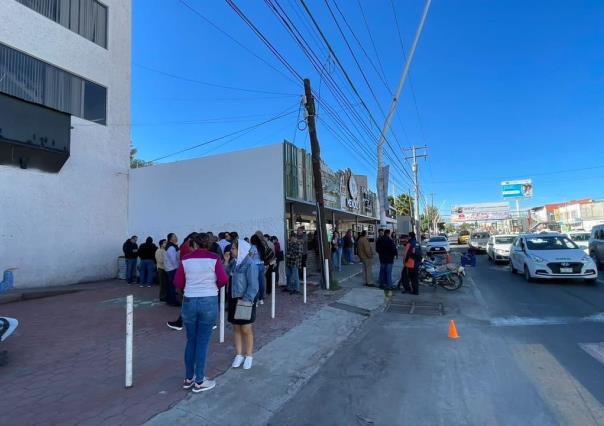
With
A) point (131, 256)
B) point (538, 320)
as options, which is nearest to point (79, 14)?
point (131, 256)

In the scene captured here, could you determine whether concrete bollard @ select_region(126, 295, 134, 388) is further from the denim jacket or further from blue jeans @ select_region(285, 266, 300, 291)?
blue jeans @ select_region(285, 266, 300, 291)

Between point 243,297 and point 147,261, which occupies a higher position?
point 147,261

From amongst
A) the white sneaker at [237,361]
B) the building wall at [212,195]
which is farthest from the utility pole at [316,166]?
the white sneaker at [237,361]

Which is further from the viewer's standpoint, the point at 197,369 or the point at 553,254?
the point at 553,254

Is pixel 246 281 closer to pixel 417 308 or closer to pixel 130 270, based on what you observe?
pixel 417 308

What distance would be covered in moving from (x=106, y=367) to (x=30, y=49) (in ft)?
40.4

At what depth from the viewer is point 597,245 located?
15773mm

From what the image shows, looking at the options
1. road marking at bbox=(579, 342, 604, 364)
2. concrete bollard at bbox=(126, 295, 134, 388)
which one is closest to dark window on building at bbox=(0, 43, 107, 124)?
concrete bollard at bbox=(126, 295, 134, 388)

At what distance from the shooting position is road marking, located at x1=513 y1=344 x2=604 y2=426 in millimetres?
3562

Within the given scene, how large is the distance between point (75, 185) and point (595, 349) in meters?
15.4

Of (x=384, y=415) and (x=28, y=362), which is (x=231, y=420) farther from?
(x=28, y=362)

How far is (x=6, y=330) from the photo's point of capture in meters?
4.97

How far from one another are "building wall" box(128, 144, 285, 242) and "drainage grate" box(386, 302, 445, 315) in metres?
5.01

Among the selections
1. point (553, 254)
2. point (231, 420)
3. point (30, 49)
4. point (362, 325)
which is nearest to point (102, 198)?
point (30, 49)
